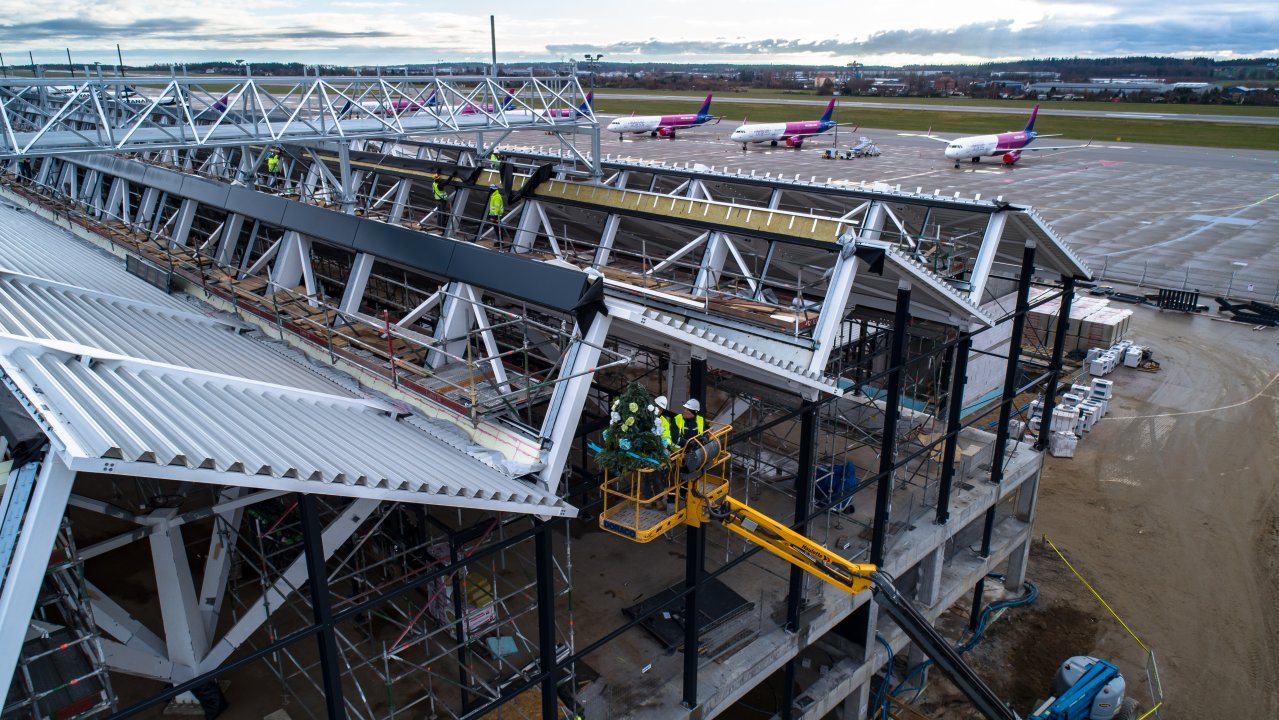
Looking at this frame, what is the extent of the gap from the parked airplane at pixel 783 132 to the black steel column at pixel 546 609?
309ft

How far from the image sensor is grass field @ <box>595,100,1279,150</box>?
116 m

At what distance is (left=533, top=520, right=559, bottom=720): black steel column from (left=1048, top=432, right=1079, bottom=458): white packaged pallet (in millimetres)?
26521

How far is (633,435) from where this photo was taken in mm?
11656

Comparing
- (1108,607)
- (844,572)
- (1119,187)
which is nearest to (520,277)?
(844,572)

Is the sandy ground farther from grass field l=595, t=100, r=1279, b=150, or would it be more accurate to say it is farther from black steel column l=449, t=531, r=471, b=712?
grass field l=595, t=100, r=1279, b=150

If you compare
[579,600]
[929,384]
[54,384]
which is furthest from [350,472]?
[929,384]

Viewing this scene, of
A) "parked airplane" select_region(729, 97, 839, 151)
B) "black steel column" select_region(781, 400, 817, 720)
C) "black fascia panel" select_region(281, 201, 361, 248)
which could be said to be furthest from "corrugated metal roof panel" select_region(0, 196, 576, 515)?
"parked airplane" select_region(729, 97, 839, 151)

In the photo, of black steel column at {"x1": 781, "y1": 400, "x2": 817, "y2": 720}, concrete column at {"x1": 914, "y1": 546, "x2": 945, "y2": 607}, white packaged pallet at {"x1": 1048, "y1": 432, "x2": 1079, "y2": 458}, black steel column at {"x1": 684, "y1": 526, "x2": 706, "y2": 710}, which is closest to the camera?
black steel column at {"x1": 684, "y1": 526, "x2": 706, "y2": 710}

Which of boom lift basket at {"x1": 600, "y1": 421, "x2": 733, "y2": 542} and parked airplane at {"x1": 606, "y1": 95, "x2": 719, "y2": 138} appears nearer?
boom lift basket at {"x1": 600, "y1": 421, "x2": 733, "y2": 542}

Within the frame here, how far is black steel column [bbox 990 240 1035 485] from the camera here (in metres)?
20.4

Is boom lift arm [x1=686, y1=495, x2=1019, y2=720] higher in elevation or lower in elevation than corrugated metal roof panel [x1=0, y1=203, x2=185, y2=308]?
lower

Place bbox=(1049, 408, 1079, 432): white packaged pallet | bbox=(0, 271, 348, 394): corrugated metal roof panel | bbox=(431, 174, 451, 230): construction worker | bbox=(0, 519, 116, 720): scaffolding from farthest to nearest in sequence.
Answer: bbox=(1049, 408, 1079, 432): white packaged pallet < bbox=(431, 174, 451, 230): construction worker < bbox=(0, 271, 348, 394): corrugated metal roof panel < bbox=(0, 519, 116, 720): scaffolding

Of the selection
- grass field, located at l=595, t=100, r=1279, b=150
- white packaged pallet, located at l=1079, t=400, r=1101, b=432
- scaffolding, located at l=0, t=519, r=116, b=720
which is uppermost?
grass field, located at l=595, t=100, r=1279, b=150

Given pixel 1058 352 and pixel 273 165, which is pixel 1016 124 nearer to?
pixel 1058 352
